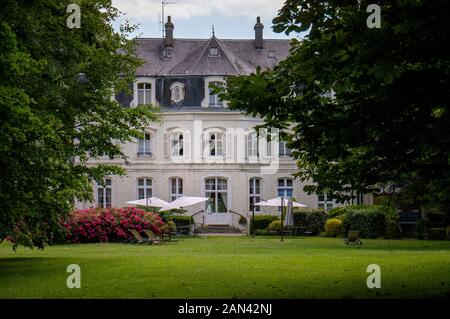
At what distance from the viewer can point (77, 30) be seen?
17875 millimetres

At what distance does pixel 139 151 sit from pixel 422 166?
33.9 metres

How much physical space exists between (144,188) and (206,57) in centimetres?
848

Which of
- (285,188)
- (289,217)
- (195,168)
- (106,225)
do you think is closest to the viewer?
(106,225)

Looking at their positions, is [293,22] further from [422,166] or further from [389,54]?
[422,166]

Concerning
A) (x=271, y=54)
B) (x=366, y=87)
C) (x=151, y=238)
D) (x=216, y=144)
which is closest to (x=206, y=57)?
(x=271, y=54)

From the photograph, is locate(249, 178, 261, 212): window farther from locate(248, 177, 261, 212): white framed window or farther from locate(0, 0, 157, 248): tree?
locate(0, 0, 157, 248): tree

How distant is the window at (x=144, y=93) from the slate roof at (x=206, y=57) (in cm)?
68

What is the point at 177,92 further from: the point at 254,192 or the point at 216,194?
the point at 254,192

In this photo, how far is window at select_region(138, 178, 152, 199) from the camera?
43.6 m

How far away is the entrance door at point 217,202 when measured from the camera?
1695 inches

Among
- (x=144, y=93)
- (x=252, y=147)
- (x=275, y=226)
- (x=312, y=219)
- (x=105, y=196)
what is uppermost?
(x=144, y=93)

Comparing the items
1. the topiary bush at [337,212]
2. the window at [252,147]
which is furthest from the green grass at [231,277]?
the window at [252,147]

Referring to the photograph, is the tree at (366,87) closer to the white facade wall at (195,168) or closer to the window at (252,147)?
the white facade wall at (195,168)

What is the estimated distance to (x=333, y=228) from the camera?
34.9 meters
